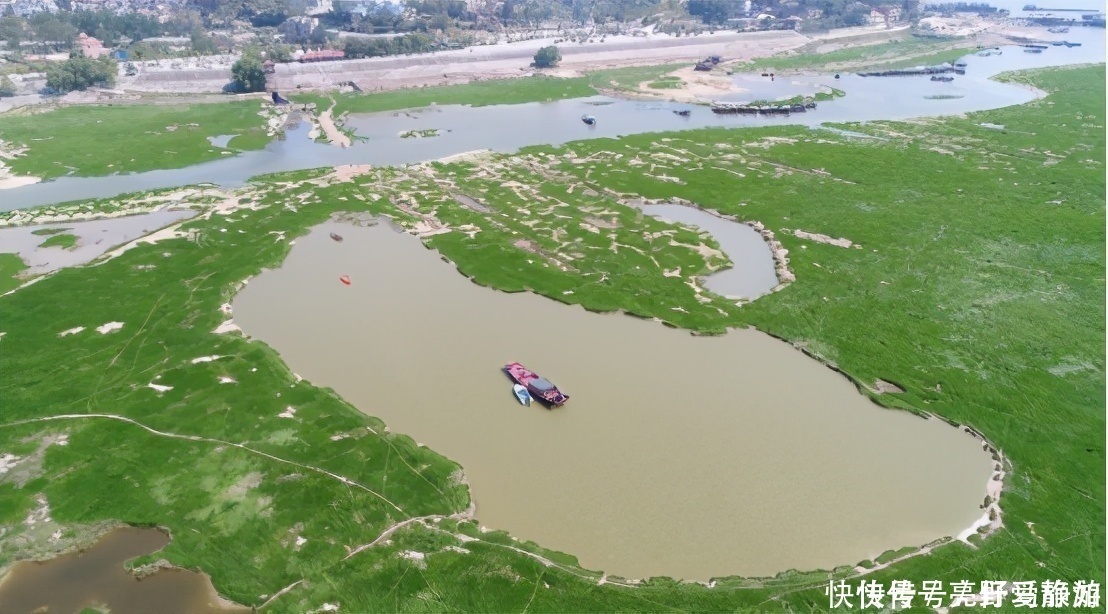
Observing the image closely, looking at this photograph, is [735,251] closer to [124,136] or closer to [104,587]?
[104,587]

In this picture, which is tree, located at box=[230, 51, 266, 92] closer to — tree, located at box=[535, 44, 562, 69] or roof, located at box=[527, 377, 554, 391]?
tree, located at box=[535, 44, 562, 69]

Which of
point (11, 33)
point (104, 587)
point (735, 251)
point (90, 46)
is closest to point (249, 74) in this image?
point (90, 46)

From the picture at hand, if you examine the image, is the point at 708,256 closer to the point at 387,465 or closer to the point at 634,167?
the point at 634,167

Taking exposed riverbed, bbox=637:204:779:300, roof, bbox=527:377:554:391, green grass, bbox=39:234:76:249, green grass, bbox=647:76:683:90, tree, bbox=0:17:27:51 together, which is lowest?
roof, bbox=527:377:554:391

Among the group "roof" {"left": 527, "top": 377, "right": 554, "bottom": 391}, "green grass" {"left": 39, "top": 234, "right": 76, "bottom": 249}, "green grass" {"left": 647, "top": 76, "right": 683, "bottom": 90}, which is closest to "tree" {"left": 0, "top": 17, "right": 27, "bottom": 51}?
"green grass" {"left": 39, "top": 234, "right": 76, "bottom": 249}

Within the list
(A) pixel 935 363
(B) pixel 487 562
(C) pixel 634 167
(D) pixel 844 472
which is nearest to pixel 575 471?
(B) pixel 487 562

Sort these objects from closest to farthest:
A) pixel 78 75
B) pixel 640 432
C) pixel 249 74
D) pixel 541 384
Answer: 1. pixel 640 432
2. pixel 541 384
3. pixel 78 75
4. pixel 249 74
